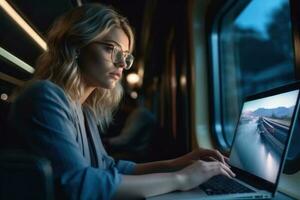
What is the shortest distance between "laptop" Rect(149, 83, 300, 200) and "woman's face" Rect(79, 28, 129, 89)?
0.48m

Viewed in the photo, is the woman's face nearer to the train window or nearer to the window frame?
the train window

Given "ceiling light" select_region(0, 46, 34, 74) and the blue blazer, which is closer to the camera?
the blue blazer

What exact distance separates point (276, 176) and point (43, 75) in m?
0.81

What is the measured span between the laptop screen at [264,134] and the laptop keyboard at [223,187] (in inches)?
2.8

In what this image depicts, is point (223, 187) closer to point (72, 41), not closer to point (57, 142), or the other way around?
point (57, 142)

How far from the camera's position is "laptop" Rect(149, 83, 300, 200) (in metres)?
0.93

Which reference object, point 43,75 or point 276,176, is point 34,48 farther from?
point 276,176

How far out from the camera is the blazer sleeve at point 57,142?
893mm

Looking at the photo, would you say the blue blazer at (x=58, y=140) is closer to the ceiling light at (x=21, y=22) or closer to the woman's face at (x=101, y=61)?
the woman's face at (x=101, y=61)

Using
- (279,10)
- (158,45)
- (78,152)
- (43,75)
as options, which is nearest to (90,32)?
(43,75)

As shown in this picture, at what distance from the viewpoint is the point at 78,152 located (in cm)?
94

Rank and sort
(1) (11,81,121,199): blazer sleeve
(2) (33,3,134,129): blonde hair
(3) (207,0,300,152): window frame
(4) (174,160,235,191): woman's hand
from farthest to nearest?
(3) (207,0,300,152): window frame
(2) (33,3,134,129): blonde hair
(4) (174,160,235,191): woman's hand
(1) (11,81,121,199): blazer sleeve

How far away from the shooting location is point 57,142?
918 mm

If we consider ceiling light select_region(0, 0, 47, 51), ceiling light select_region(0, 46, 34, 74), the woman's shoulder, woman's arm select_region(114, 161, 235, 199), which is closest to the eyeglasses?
the woman's shoulder
